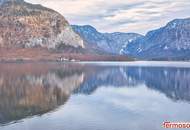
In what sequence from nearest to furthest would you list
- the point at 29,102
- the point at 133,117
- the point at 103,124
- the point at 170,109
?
the point at 103,124
the point at 133,117
the point at 170,109
the point at 29,102

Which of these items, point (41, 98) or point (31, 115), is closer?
point (31, 115)


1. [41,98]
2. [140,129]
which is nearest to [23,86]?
[41,98]

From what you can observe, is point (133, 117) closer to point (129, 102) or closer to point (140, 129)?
point (140, 129)

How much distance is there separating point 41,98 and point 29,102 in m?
6.19

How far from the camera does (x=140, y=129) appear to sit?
51312 millimetres

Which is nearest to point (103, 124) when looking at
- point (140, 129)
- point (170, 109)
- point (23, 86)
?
point (140, 129)

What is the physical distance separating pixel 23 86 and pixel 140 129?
63.1 meters

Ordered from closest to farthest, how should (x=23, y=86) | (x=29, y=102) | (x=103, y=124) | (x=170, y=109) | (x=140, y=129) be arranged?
(x=140, y=129), (x=103, y=124), (x=170, y=109), (x=29, y=102), (x=23, y=86)

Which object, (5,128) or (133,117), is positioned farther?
(133,117)

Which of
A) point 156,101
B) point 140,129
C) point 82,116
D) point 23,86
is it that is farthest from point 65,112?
point 23,86

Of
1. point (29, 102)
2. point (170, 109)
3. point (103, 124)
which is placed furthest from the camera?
point (29, 102)

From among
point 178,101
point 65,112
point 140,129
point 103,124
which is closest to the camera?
point 140,129

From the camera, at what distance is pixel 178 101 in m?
84.4

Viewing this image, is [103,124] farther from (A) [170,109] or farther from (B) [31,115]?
(A) [170,109]
